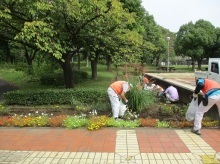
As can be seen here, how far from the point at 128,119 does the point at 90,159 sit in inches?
121

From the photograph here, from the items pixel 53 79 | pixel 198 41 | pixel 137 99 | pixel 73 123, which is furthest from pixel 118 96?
pixel 198 41

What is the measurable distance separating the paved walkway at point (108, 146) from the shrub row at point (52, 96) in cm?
366

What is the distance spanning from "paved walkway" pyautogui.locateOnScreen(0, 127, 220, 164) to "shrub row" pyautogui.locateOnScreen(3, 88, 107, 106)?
3.66 m

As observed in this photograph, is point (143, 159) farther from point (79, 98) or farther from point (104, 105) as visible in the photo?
point (79, 98)

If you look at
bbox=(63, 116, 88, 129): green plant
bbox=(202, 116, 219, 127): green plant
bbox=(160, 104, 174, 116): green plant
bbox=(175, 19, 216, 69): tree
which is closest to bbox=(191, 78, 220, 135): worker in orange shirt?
bbox=(202, 116, 219, 127): green plant

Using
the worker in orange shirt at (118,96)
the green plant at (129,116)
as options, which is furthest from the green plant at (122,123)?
the green plant at (129,116)

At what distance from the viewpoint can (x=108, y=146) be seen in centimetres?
569

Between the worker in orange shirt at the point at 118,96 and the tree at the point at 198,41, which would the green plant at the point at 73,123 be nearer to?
the worker in orange shirt at the point at 118,96

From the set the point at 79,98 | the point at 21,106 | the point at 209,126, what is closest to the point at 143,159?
the point at 209,126

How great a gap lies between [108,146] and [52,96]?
5.59 meters

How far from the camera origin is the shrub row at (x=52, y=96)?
10672mm

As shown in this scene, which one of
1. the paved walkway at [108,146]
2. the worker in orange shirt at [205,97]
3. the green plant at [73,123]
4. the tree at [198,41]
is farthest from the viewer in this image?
the tree at [198,41]

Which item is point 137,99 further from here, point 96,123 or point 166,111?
point 96,123

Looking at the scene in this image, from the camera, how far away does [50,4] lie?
10594 mm
